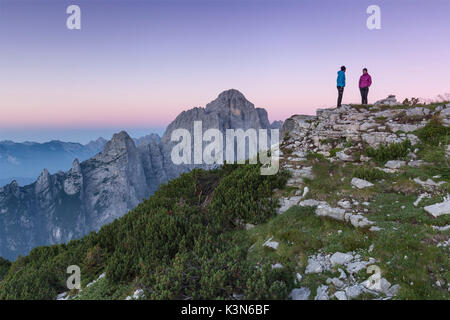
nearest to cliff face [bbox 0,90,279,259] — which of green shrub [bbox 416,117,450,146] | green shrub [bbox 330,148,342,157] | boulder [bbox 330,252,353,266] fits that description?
green shrub [bbox 330,148,342,157]

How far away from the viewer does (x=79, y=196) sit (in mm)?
167500

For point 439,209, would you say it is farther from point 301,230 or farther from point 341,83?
point 341,83

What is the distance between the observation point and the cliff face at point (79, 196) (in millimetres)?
160738

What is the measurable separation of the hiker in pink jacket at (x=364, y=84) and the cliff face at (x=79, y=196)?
14789 centimetres

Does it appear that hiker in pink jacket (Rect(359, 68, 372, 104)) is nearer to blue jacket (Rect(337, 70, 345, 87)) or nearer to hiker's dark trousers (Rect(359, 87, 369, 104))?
hiker's dark trousers (Rect(359, 87, 369, 104))

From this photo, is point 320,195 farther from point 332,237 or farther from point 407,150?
point 407,150

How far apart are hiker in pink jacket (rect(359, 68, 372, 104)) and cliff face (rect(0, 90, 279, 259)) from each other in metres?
148

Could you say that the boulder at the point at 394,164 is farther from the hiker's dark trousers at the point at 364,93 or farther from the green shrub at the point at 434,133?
the hiker's dark trousers at the point at 364,93

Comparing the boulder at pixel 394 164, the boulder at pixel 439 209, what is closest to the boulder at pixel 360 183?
the boulder at pixel 394 164

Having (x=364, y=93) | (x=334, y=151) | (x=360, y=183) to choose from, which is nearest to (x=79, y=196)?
(x=364, y=93)

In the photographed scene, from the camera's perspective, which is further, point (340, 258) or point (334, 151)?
point (334, 151)

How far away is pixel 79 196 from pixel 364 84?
190 m
